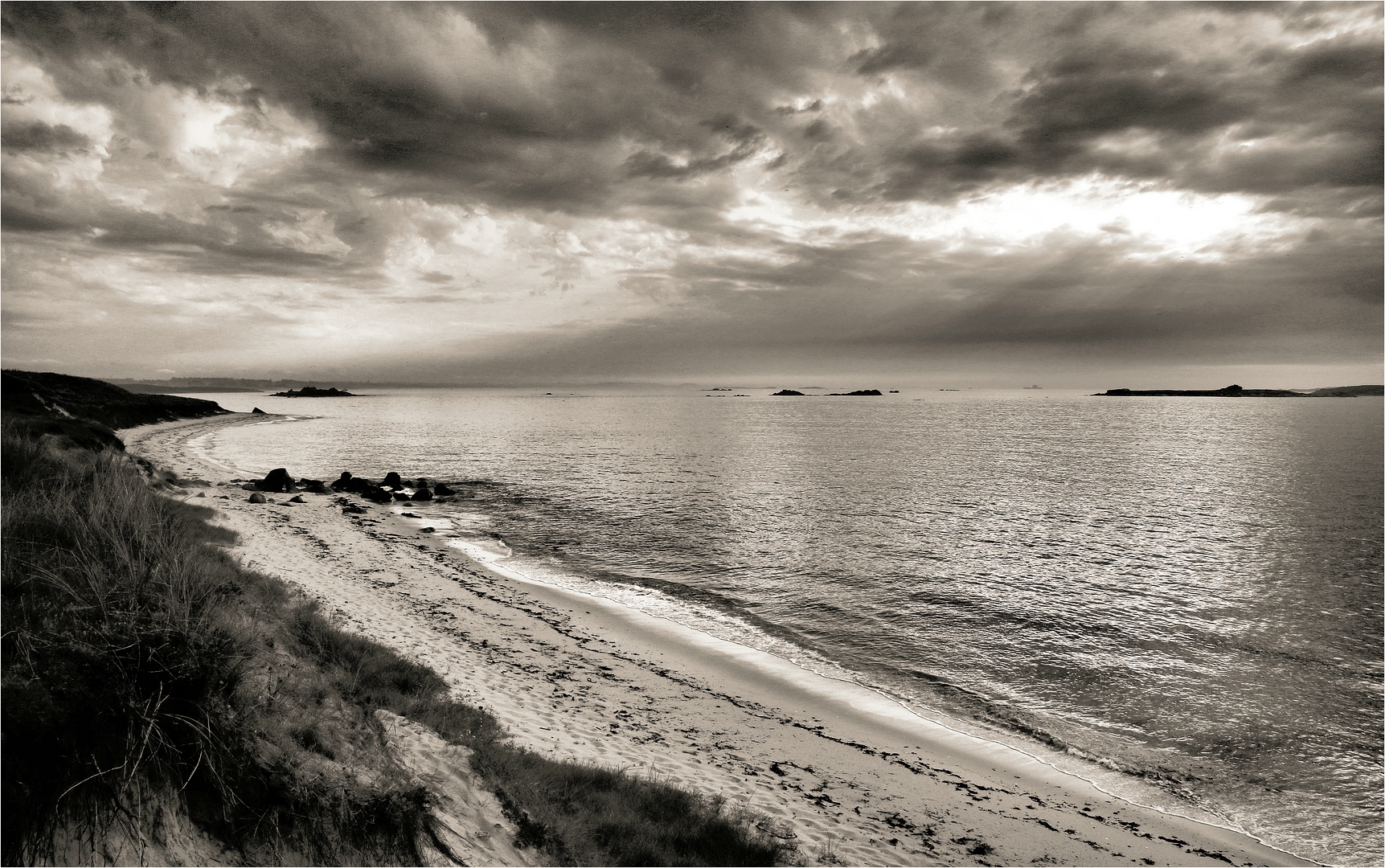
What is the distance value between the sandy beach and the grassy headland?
4.50 feet

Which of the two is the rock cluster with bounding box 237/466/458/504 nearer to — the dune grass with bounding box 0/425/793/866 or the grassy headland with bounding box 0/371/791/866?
the grassy headland with bounding box 0/371/791/866

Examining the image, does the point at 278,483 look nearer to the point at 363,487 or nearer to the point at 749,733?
the point at 363,487

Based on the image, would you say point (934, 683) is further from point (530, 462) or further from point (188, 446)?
point (188, 446)

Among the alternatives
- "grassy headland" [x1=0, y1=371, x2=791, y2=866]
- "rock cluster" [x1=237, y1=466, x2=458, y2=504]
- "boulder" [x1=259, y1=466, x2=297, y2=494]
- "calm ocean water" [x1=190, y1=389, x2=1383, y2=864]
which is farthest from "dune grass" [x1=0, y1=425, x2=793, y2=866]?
"boulder" [x1=259, y1=466, x2=297, y2=494]

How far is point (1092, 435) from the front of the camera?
10088 centimetres

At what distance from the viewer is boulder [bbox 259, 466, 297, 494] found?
41562 mm

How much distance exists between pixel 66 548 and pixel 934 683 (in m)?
16.9

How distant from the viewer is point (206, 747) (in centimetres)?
548

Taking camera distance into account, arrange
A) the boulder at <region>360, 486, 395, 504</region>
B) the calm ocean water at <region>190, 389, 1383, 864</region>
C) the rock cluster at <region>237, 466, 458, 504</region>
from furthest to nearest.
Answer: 1. the rock cluster at <region>237, 466, 458, 504</region>
2. the boulder at <region>360, 486, 395, 504</region>
3. the calm ocean water at <region>190, 389, 1383, 864</region>

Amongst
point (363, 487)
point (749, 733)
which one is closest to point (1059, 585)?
point (749, 733)

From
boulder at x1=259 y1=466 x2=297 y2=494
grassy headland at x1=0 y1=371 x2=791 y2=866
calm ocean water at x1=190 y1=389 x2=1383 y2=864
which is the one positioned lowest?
calm ocean water at x1=190 y1=389 x2=1383 y2=864

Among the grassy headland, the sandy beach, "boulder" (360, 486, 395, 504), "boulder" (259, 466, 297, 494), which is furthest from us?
"boulder" (259, 466, 297, 494)

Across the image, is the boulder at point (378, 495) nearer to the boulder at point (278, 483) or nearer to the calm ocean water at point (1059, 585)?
the boulder at point (278, 483)

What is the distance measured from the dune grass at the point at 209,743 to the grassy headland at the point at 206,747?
2cm
